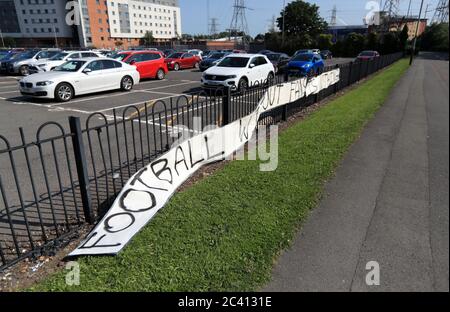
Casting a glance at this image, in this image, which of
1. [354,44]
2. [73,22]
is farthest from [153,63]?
[73,22]

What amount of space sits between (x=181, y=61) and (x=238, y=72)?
14887 mm

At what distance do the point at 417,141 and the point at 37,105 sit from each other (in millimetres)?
11212

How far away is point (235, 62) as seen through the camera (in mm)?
14250

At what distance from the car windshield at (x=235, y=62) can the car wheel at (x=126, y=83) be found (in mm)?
4130

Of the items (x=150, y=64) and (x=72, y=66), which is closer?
(x=72, y=66)

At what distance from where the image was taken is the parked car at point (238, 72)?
12818mm

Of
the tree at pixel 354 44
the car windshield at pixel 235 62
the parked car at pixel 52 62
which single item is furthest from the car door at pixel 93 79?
the tree at pixel 354 44

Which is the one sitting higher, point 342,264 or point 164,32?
point 164,32

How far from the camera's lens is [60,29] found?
9019 centimetres

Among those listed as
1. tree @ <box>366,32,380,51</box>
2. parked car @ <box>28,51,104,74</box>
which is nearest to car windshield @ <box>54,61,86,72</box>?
parked car @ <box>28,51,104,74</box>

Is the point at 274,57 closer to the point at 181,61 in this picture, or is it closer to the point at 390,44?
the point at 181,61

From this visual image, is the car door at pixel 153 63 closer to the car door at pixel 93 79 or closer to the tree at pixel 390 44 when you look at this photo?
the car door at pixel 93 79
